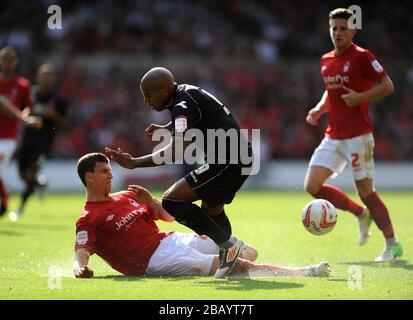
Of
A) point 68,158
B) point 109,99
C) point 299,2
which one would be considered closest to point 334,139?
point 68,158

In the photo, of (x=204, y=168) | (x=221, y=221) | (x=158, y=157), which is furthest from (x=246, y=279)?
(x=158, y=157)

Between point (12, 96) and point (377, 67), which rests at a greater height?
point (12, 96)

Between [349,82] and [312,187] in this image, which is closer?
[349,82]

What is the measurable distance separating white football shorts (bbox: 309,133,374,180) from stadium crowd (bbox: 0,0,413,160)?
15192 millimetres

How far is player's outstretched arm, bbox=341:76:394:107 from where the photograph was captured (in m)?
8.79

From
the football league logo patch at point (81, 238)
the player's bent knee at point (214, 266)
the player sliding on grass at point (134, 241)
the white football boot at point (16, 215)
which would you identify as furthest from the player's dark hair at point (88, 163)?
the white football boot at point (16, 215)

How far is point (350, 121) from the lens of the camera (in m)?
9.31

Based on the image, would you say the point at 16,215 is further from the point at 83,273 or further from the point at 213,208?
the point at 83,273

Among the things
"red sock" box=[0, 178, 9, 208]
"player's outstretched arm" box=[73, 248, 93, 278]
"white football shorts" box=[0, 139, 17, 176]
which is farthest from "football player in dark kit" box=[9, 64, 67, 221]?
"player's outstretched arm" box=[73, 248, 93, 278]

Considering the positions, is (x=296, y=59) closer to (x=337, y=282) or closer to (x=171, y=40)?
(x=171, y=40)

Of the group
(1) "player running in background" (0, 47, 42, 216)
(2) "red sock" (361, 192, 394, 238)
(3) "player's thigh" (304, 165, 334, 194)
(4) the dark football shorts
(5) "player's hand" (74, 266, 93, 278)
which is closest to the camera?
(5) "player's hand" (74, 266, 93, 278)

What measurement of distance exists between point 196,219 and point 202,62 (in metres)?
20.2

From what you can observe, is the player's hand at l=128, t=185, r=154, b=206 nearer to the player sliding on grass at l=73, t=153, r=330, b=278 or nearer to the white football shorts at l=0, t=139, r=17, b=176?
the player sliding on grass at l=73, t=153, r=330, b=278

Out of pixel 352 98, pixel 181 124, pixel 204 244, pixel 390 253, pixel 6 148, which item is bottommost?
pixel 390 253
